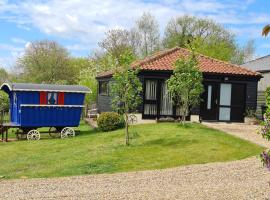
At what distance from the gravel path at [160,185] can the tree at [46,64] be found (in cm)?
4126

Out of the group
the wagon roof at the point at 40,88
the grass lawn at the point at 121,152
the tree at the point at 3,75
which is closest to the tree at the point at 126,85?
the grass lawn at the point at 121,152

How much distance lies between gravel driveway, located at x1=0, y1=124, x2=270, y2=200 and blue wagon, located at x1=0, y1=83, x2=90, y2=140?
1067 centimetres

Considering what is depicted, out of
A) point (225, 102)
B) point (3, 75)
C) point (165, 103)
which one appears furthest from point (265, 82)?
point (3, 75)

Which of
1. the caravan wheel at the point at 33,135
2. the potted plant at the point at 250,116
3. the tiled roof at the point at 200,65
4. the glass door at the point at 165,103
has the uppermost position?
the tiled roof at the point at 200,65

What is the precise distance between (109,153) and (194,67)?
7.46 meters

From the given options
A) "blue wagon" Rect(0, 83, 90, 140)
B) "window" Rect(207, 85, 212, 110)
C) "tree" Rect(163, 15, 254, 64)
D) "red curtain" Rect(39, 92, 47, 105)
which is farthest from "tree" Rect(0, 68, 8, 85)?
"window" Rect(207, 85, 212, 110)

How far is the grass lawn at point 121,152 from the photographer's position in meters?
13.0

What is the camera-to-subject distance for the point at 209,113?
2555 cm

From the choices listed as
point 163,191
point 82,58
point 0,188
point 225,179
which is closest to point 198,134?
point 225,179

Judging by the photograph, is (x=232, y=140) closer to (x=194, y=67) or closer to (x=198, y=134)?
(x=198, y=134)

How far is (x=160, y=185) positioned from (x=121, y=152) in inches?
195

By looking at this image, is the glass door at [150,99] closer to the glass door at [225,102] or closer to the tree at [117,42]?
the glass door at [225,102]

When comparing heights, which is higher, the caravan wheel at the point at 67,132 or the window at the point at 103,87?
the window at the point at 103,87

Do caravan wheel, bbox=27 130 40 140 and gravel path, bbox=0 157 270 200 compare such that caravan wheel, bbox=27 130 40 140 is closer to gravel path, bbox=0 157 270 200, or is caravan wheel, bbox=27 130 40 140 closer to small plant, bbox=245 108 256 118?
gravel path, bbox=0 157 270 200
